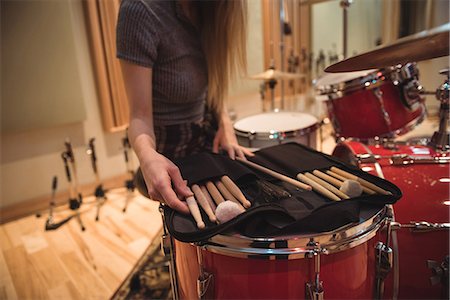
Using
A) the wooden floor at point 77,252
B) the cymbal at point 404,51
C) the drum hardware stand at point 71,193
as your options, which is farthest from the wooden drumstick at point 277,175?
the drum hardware stand at point 71,193

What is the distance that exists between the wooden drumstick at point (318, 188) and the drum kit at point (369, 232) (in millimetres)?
62

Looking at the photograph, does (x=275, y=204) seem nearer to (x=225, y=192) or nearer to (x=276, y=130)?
(x=225, y=192)

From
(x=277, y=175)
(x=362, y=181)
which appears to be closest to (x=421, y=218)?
(x=362, y=181)

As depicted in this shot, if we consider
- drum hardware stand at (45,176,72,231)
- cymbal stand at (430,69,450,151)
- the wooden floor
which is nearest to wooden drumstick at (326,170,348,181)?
cymbal stand at (430,69,450,151)

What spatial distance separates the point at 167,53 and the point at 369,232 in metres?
0.70

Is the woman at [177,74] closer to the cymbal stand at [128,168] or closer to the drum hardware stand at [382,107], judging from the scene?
the drum hardware stand at [382,107]

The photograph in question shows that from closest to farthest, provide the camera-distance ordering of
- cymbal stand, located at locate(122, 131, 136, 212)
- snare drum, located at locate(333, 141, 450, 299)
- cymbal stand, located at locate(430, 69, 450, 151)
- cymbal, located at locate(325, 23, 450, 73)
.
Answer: cymbal, located at locate(325, 23, 450, 73), snare drum, located at locate(333, 141, 450, 299), cymbal stand, located at locate(430, 69, 450, 151), cymbal stand, located at locate(122, 131, 136, 212)

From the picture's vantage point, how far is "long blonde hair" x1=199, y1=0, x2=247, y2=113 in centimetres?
104

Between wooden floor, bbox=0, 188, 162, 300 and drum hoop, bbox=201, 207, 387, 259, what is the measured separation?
2.84 ft

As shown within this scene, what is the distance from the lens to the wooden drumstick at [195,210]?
57 centimetres

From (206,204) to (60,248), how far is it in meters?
1.30

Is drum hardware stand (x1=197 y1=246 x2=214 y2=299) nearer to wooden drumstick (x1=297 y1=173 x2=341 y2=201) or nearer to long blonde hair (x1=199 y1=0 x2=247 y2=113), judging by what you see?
wooden drumstick (x1=297 y1=173 x2=341 y2=201)

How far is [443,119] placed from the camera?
0.99 metres

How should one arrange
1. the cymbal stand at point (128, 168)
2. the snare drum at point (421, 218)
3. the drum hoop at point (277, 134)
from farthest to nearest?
1. the cymbal stand at point (128, 168)
2. the drum hoop at point (277, 134)
3. the snare drum at point (421, 218)
